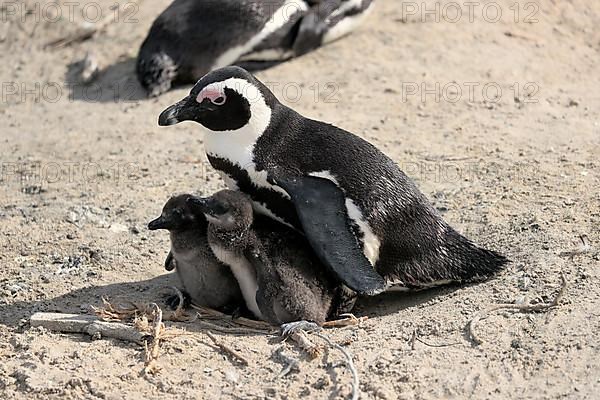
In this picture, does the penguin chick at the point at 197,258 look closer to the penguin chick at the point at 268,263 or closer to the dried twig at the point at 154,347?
the penguin chick at the point at 268,263

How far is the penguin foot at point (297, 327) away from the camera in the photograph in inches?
175

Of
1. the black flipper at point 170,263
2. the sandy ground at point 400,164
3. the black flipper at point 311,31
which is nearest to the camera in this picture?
the sandy ground at point 400,164

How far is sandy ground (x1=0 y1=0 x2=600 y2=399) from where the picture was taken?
4.15m

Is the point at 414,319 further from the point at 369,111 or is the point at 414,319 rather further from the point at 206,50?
the point at 206,50

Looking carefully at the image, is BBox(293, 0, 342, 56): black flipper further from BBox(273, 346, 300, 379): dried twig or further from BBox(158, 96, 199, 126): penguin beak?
BBox(273, 346, 300, 379): dried twig

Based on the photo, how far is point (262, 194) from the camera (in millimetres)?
4855

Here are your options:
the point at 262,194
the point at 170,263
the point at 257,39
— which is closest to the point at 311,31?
the point at 257,39

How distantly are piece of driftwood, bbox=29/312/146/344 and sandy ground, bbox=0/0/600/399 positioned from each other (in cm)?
5

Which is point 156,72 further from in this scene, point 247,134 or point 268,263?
point 268,263

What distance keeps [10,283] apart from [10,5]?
4.95 m

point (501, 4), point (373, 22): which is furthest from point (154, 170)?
point (501, 4)

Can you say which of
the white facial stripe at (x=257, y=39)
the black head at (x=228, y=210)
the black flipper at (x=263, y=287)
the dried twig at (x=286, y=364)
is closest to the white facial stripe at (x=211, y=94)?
the black head at (x=228, y=210)

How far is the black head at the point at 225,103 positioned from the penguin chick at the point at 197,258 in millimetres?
369

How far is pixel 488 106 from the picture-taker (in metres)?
7.64
